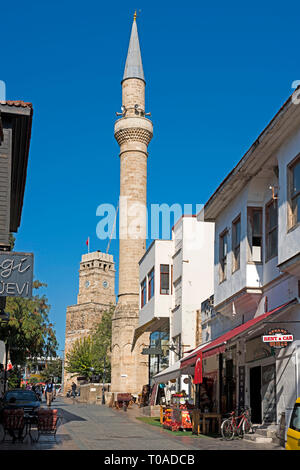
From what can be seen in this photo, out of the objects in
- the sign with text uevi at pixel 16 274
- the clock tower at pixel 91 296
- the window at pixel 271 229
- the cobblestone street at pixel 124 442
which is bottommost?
the cobblestone street at pixel 124 442

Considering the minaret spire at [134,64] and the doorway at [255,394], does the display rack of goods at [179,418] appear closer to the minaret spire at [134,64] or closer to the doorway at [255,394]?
the doorway at [255,394]

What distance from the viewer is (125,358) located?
4962cm

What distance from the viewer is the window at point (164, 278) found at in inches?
1463

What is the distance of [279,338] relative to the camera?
1658 centimetres

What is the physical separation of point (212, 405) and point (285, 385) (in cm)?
858

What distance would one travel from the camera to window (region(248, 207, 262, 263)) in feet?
66.3

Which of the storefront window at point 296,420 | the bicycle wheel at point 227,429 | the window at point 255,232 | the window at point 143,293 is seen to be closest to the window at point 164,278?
the window at point 143,293

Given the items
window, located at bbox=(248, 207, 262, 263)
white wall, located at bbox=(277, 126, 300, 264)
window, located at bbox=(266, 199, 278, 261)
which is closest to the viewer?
white wall, located at bbox=(277, 126, 300, 264)

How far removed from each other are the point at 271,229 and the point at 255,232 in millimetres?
1133

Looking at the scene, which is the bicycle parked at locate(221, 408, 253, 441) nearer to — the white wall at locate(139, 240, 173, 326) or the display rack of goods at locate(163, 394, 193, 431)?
the display rack of goods at locate(163, 394, 193, 431)

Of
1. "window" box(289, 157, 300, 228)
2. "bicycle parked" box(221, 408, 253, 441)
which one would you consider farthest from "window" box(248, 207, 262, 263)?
"bicycle parked" box(221, 408, 253, 441)

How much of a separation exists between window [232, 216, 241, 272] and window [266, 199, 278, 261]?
6.01ft

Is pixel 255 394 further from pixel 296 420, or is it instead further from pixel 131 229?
pixel 131 229

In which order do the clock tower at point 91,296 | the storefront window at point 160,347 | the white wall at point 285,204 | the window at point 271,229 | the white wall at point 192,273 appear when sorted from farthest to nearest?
the clock tower at point 91,296 < the storefront window at point 160,347 < the white wall at point 192,273 < the window at point 271,229 < the white wall at point 285,204
